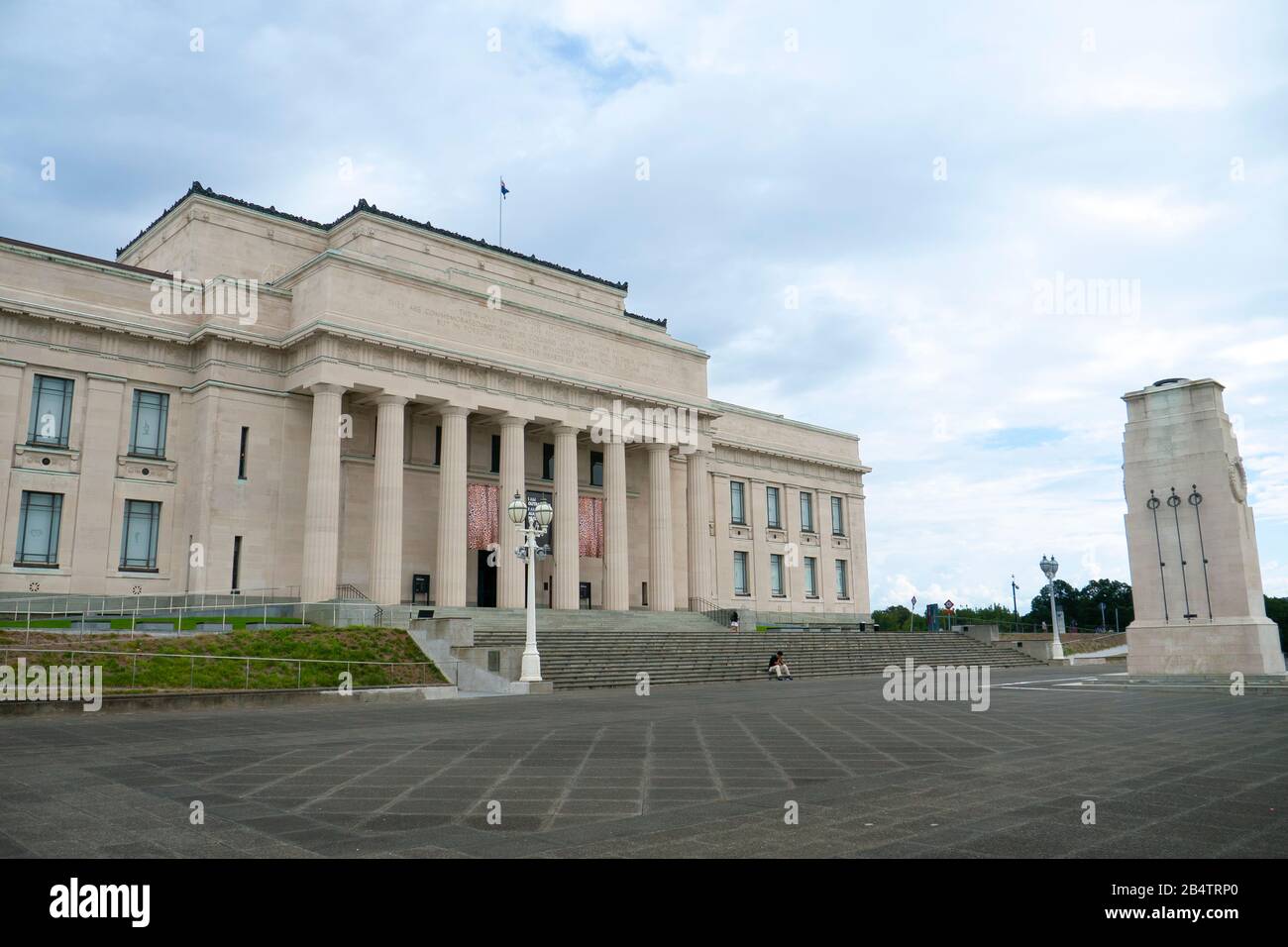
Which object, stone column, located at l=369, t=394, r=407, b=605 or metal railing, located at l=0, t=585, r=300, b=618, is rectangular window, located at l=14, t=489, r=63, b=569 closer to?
metal railing, located at l=0, t=585, r=300, b=618

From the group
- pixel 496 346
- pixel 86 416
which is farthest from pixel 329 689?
pixel 496 346

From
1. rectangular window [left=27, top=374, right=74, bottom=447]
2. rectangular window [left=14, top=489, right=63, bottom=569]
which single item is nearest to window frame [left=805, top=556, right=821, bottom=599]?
rectangular window [left=14, top=489, right=63, bottom=569]

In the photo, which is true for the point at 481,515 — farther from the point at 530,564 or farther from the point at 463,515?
the point at 530,564

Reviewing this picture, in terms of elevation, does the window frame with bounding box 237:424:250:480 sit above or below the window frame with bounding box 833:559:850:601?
above

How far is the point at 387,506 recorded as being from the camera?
4003 cm

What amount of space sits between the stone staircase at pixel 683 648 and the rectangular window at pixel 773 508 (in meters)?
15.1

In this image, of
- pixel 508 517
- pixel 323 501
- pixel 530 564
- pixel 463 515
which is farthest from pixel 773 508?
pixel 530 564

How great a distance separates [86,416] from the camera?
37.2m

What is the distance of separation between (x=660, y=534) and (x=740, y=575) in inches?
537

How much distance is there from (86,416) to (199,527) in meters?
6.27

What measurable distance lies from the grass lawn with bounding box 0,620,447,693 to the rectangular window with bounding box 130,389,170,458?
13655mm

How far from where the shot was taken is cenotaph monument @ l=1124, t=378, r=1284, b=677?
22.5 metres

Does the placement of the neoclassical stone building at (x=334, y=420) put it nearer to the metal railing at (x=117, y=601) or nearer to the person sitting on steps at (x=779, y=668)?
→ the metal railing at (x=117, y=601)
